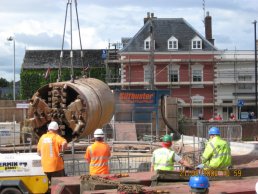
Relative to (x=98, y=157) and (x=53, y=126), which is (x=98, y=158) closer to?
(x=98, y=157)

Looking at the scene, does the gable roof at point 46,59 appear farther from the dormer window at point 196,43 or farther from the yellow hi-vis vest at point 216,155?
the yellow hi-vis vest at point 216,155

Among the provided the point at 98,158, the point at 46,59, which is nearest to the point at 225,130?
the point at 98,158

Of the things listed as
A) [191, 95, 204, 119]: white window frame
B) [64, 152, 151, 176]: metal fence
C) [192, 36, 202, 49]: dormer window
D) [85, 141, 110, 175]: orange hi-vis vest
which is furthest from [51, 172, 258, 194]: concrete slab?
[192, 36, 202, 49]: dormer window

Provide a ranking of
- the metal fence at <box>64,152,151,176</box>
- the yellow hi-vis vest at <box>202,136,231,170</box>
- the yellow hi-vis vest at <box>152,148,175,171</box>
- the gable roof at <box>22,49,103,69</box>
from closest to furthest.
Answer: the yellow hi-vis vest at <box>152,148,175,171</box>
the yellow hi-vis vest at <box>202,136,231,170</box>
the metal fence at <box>64,152,151,176</box>
the gable roof at <box>22,49,103,69</box>

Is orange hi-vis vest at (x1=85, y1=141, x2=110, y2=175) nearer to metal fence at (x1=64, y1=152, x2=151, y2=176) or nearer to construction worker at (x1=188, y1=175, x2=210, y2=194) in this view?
metal fence at (x1=64, y1=152, x2=151, y2=176)

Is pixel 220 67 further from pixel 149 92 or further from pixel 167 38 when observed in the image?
pixel 149 92

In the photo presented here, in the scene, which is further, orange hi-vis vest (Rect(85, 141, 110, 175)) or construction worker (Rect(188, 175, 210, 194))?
orange hi-vis vest (Rect(85, 141, 110, 175))

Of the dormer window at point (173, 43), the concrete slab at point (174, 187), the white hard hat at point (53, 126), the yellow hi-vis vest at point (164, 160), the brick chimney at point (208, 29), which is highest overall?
the brick chimney at point (208, 29)

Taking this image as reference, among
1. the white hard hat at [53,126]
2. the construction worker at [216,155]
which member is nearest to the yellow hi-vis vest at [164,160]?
the construction worker at [216,155]

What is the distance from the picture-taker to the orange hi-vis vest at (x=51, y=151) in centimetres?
1141

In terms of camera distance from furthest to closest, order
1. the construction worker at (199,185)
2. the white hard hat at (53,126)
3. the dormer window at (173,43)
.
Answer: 1. the dormer window at (173,43)
2. the white hard hat at (53,126)
3. the construction worker at (199,185)

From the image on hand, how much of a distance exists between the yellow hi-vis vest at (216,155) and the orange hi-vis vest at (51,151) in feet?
9.23

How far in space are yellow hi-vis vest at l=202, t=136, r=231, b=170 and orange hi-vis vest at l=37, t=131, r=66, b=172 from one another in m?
2.81

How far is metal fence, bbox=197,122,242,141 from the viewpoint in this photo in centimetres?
2651
